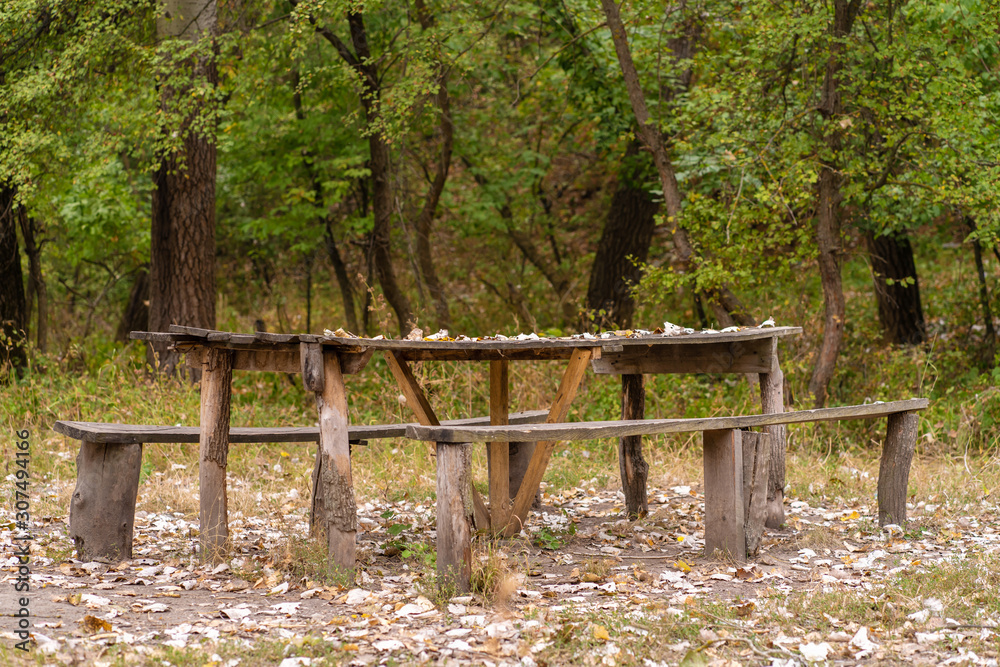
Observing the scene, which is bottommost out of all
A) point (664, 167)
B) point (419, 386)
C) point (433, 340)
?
point (419, 386)

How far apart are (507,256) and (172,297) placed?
564 cm

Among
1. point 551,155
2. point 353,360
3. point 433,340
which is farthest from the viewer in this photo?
point 551,155

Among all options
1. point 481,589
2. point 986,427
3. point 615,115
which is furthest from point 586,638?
point 615,115

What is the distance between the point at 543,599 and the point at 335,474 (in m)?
1.22

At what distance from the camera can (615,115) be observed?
10656mm

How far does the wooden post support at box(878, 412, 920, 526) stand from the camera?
6.04m

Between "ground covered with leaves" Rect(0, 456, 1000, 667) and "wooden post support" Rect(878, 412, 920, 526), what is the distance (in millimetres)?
149

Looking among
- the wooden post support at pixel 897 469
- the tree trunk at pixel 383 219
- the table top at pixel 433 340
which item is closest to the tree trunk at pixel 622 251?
the tree trunk at pixel 383 219

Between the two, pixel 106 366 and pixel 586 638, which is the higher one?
pixel 106 366

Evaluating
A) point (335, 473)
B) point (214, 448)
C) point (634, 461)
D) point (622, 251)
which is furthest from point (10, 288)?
point (634, 461)

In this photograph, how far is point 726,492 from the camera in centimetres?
520

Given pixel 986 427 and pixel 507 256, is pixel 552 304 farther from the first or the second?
pixel 986 427

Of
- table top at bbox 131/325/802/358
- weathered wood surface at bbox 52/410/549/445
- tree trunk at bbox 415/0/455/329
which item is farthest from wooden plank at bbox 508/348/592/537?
tree trunk at bbox 415/0/455/329

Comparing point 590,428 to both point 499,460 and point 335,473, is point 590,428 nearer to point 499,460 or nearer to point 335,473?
point 499,460
